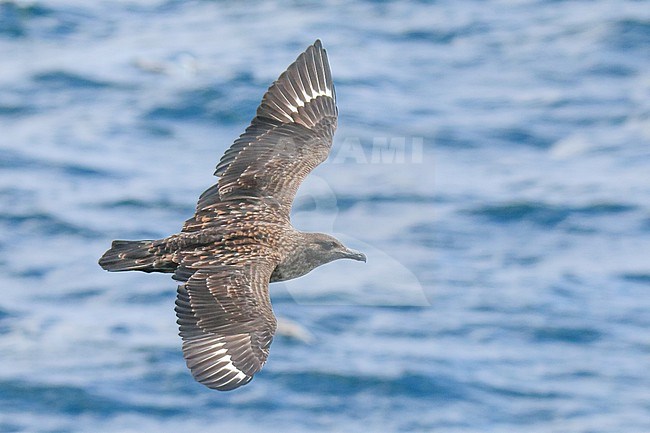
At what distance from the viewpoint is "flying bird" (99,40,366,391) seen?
27.9 feet

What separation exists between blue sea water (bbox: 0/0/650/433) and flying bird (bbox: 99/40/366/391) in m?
7.53

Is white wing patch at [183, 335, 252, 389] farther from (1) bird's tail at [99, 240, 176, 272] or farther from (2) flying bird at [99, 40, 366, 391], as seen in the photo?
Answer: (1) bird's tail at [99, 240, 176, 272]

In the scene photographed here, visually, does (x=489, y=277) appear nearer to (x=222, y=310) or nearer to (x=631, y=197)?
(x=631, y=197)

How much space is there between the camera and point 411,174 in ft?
80.2

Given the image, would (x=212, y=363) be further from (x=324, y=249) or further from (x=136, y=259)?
(x=324, y=249)

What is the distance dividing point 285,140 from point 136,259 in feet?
5.73

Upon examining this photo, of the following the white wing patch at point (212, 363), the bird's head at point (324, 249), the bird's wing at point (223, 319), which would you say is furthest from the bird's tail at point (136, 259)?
the bird's head at point (324, 249)

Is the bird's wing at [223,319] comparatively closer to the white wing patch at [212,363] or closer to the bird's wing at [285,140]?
the white wing patch at [212,363]

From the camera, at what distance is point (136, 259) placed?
9.10 meters

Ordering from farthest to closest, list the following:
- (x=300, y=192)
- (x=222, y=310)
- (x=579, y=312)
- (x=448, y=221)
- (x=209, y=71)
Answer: (x=209, y=71), (x=448, y=221), (x=579, y=312), (x=300, y=192), (x=222, y=310)

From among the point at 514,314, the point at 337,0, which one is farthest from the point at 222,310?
the point at 337,0

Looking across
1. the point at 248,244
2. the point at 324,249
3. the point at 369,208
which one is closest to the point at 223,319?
the point at 248,244

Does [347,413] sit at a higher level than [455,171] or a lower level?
lower

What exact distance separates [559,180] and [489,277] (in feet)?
7.29
